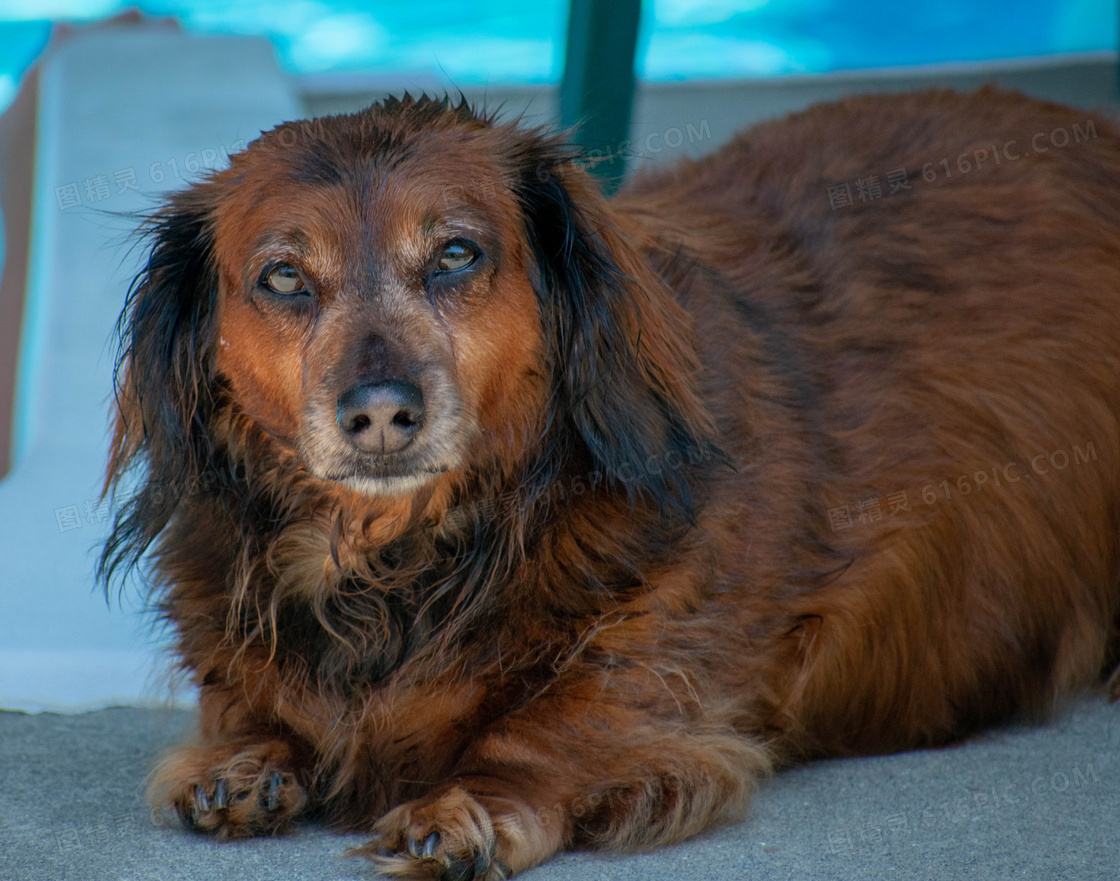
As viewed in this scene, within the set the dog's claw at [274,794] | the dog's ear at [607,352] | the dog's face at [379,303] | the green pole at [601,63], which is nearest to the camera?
the dog's face at [379,303]

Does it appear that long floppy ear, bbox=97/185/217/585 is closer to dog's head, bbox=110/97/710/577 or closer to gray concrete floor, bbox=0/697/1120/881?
dog's head, bbox=110/97/710/577

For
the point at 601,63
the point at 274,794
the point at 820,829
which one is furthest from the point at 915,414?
the point at 601,63

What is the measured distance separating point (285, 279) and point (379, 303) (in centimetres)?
20

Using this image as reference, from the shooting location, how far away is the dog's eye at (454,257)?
2385mm

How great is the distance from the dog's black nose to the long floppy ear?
51cm

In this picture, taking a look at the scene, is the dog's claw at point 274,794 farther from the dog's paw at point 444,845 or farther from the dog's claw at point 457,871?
the dog's claw at point 457,871

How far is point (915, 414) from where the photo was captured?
2781 mm

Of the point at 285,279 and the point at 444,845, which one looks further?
the point at 285,279

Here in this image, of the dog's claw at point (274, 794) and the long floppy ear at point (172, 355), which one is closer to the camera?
the dog's claw at point (274, 794)

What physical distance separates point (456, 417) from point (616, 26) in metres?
2.75

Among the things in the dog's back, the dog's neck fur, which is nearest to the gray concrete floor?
the dog's back

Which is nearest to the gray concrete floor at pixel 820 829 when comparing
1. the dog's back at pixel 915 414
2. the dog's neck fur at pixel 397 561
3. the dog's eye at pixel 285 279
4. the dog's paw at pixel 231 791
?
the dog's paw at pixel 231 791

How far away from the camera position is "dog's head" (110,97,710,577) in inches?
90.4

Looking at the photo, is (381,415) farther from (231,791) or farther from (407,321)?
(231,791)
